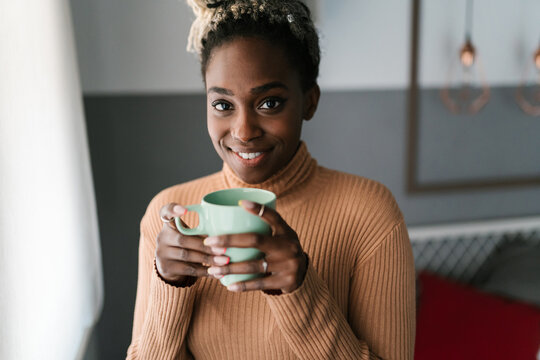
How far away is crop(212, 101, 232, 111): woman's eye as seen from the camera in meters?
0.67

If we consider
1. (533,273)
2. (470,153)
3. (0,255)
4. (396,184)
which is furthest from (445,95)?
(0,255)

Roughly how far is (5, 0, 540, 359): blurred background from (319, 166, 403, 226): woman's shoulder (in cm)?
90

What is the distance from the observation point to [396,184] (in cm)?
195

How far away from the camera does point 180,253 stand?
55 centimetres

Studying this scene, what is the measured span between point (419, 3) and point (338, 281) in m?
1.48

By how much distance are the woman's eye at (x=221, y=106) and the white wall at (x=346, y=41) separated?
0.86 meters

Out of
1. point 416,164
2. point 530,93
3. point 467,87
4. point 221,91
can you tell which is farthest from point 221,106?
point 530,93

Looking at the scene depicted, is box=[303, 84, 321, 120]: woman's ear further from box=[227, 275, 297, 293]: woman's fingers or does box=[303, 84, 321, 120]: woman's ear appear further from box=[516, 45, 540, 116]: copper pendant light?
box=[516, 45, 540, 116]: copper pendant light

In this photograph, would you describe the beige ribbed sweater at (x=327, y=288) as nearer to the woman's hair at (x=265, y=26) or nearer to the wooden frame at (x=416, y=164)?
the woman's hair at (x=265, y=26)

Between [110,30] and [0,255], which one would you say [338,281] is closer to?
[0,255]

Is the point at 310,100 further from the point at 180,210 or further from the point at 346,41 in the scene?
the point at 346,41

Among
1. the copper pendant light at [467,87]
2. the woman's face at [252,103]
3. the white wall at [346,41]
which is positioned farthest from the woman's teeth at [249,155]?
the copper pendant light at [467,87]

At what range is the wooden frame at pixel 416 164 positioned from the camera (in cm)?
183

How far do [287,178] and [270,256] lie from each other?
0.91ft
